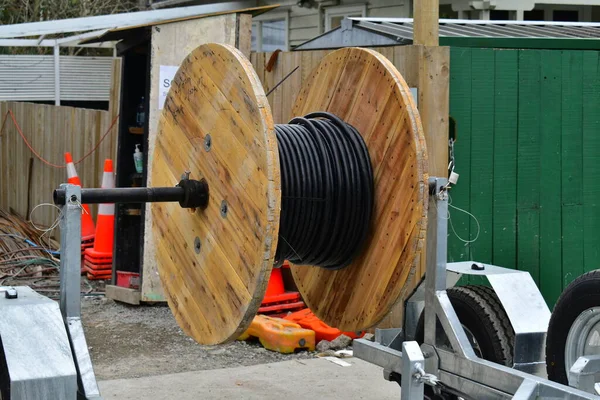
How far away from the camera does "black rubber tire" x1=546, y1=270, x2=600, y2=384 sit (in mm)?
4723

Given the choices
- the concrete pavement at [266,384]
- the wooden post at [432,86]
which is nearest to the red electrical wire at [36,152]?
the wooden post at [432,86]

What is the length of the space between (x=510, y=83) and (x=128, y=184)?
3.76 m

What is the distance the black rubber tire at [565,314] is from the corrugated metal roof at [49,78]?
11.1 meters

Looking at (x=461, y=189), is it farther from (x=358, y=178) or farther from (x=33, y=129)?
(x=33, y=129)

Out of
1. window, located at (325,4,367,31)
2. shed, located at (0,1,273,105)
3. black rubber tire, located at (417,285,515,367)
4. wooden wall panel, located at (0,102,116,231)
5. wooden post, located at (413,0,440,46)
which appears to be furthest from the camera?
window, located at (325,4,367,31)

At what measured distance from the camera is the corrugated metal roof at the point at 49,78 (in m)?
14.6

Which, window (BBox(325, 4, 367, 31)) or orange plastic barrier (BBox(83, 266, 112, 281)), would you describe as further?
window (BBox(325, 4, 367, 31))

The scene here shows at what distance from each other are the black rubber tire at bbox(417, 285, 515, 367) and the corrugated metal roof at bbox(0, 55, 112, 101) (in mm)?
10456

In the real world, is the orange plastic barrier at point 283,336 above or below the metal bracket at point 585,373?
below

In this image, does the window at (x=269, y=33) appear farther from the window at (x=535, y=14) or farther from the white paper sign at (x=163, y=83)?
→ the white paper sign at (x=163, y=83)

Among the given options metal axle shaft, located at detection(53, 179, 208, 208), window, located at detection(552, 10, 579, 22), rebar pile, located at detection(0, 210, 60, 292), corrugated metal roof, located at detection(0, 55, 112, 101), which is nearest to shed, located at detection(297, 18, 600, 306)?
metal axle shaft, located at detection(53, 179, 208, 208)

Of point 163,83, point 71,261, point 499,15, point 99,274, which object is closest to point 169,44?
point 163,83

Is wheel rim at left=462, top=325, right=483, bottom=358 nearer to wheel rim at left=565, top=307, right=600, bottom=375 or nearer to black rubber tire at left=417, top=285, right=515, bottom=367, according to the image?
black rubber tire at left=417, top=285, right=515, bottom=367

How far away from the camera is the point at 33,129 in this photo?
13.5m
